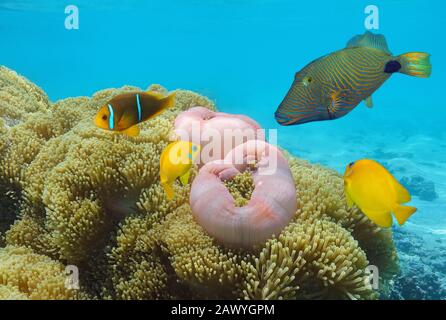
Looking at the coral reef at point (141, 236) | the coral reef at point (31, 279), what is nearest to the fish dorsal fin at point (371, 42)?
the coral reef at point (141, 236)

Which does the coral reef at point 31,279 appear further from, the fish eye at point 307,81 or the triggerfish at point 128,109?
the fish eye at point 307,81

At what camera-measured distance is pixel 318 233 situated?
250 cm

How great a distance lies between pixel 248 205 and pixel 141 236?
80 centimetres

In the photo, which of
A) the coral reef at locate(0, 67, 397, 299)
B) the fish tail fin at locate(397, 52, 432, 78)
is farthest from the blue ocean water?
the fish tail fin at locate(397, 52, 432, 78)

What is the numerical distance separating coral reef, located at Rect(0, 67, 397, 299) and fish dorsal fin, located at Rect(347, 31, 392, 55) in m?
1.07

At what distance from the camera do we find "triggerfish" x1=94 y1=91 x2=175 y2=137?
253cm

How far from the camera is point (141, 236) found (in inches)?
107

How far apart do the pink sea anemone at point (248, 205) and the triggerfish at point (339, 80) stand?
0.47 m

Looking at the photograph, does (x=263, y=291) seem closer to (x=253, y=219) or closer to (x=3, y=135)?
(x=253, y=219)

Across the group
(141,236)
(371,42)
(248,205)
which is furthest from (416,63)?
(141,236)

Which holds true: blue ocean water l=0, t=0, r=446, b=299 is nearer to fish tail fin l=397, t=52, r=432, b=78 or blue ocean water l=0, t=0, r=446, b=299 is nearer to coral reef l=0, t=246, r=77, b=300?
coral reef l=0, t=246, r=77, b=300

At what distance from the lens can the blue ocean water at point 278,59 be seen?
14.1m

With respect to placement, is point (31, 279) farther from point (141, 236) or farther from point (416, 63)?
point (416, 63)

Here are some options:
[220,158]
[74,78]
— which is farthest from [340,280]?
[74,78]
